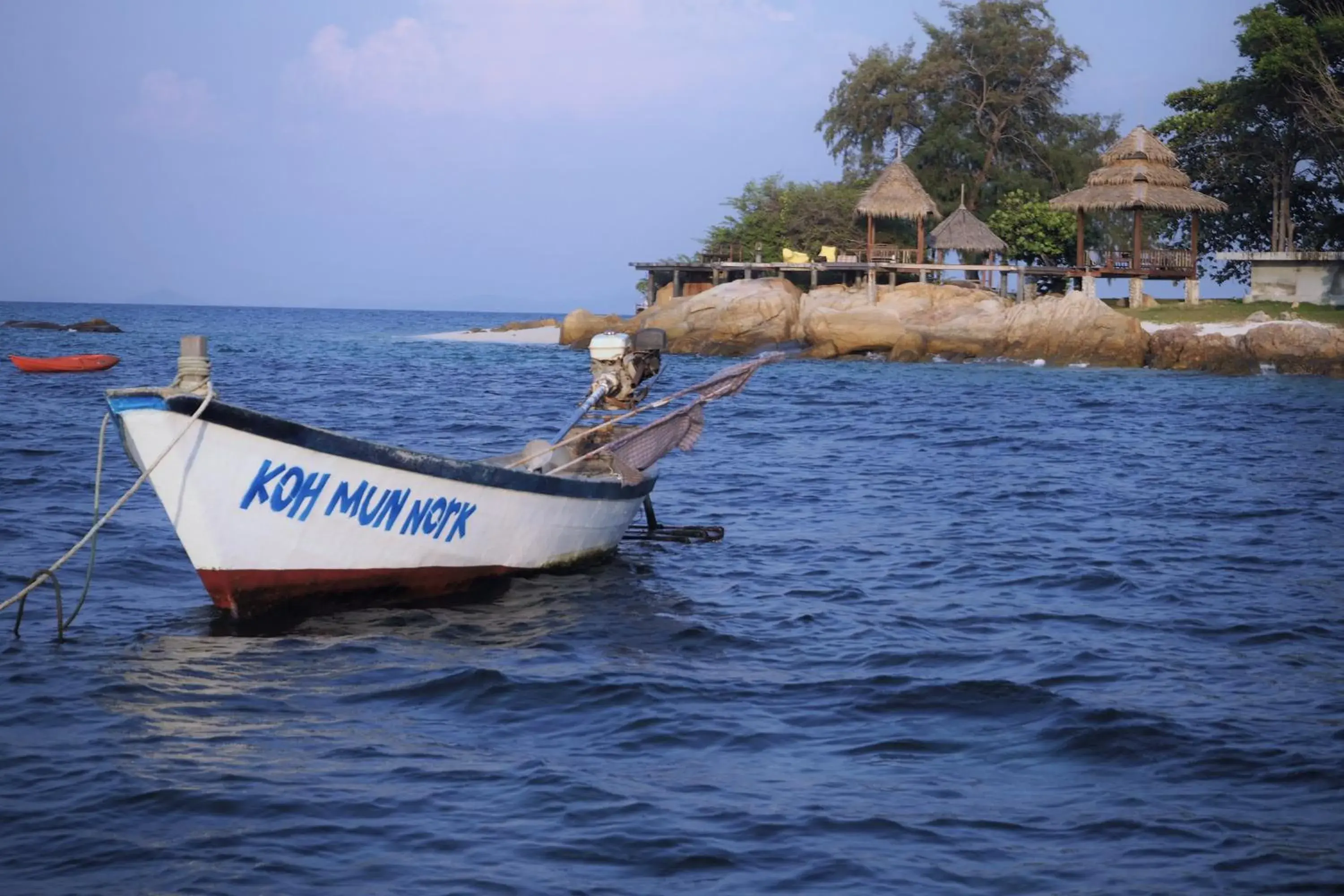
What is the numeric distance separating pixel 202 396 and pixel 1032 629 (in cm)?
562

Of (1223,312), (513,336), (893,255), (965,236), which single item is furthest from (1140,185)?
(513,336)

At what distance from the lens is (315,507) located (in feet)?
28.1

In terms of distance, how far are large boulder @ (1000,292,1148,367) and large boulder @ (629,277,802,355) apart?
6.48 meters

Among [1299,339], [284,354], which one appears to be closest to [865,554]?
[1299,339]

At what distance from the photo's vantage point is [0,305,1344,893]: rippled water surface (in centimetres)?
551

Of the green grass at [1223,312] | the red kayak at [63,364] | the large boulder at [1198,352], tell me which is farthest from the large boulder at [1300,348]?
the red kayak at [63,364]

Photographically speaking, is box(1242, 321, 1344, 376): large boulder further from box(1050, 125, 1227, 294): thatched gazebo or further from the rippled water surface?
→ the rippled water surface

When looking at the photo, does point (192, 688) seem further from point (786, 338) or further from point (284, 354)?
point (284, 354)

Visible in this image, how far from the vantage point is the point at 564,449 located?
11438mm

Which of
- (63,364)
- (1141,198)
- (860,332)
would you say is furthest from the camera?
(1141,198)

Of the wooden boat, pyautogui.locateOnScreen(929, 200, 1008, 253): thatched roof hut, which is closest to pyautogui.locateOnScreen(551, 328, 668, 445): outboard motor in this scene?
the wooden boat

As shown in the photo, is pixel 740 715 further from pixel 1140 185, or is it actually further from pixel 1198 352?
pixel 1140 185

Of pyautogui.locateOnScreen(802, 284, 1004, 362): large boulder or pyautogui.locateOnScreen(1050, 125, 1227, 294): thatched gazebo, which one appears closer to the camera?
pyautogui.locateOnScreen(802, 284, 1004, 362): large boulder

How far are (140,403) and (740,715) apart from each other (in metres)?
3.82
